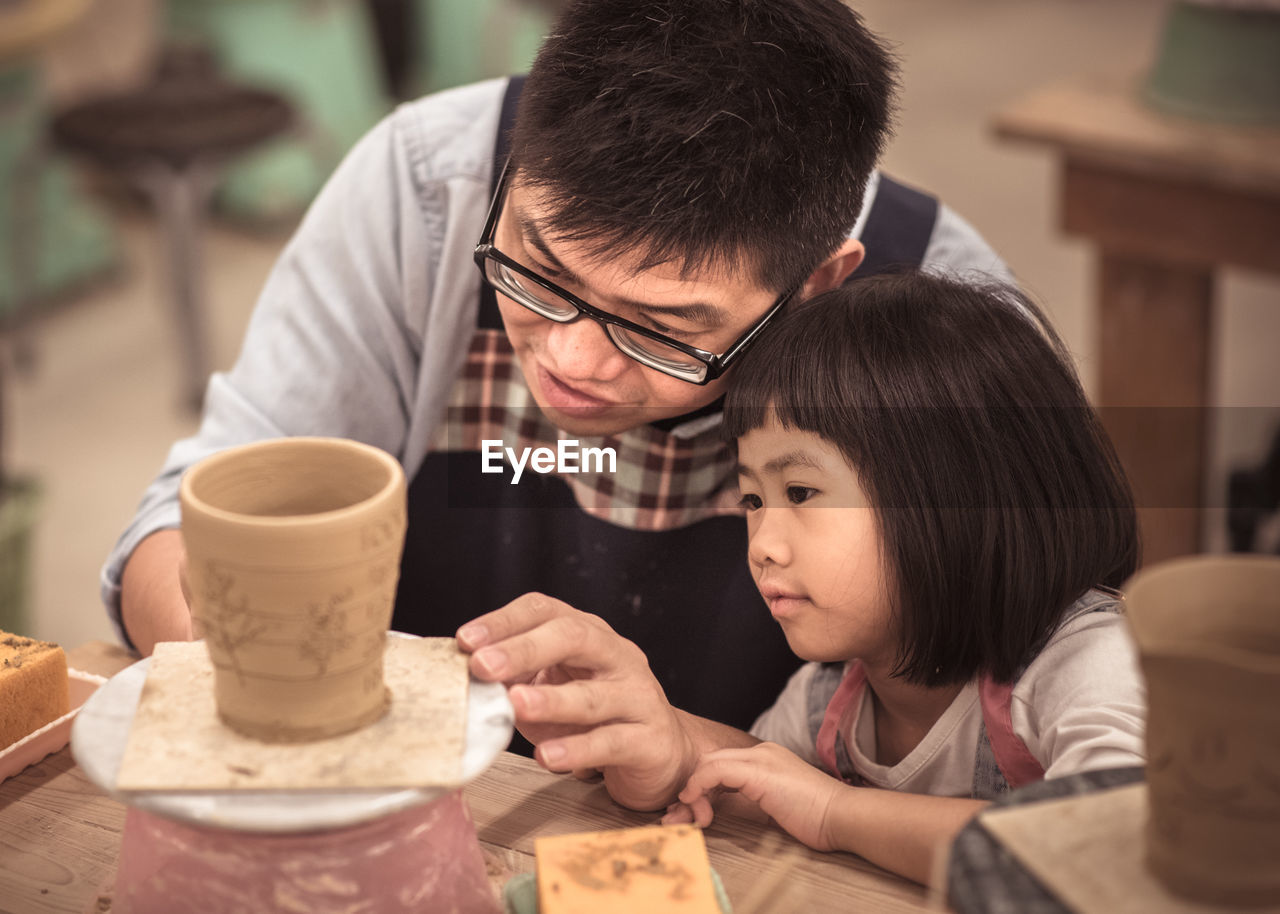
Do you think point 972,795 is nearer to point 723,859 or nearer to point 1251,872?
point 723,859

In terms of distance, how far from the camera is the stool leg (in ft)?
11.8

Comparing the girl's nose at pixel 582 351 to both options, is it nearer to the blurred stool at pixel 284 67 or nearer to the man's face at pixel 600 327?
the man's face at pixel 600 327

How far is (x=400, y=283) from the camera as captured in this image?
1573 millimetres

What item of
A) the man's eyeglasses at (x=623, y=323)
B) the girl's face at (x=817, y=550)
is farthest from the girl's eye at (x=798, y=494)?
the man's eyeglasses at (x=623, y=323)

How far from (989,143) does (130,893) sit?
5098 millimetres

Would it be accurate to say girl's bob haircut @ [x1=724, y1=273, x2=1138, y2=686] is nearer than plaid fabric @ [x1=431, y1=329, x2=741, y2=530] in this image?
Yes

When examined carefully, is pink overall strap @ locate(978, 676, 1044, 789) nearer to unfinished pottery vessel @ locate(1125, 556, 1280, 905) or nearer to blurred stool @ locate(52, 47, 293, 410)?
unfinished pottery vessel @ locate(1125, 556, 1280, 905)

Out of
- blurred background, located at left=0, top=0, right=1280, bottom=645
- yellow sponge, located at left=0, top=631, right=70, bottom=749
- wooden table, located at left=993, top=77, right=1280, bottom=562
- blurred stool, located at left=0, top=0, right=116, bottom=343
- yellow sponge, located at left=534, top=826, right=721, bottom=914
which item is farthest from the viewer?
blurred stool, located at left=0, top=0, right=116, bottom=343

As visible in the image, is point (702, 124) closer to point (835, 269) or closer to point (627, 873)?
point (835, 269)

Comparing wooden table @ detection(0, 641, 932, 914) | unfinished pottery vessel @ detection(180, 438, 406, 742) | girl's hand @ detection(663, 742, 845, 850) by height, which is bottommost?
wooden table @ detection(0, 641, 932, 914)

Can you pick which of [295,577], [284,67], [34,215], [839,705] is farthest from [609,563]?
[284,67]

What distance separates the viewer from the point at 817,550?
1173mm

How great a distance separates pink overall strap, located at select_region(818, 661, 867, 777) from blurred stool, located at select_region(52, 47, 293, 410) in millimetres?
2782

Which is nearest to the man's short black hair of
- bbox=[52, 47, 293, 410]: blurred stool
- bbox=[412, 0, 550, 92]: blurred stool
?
bbox=[52, 47, 293, 410]: blurred stool
